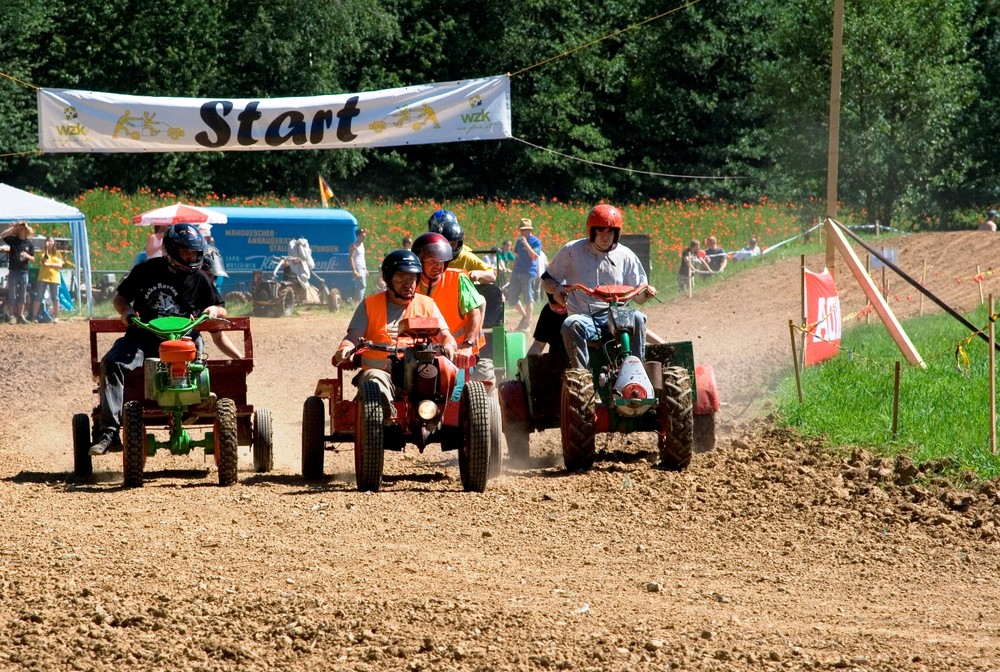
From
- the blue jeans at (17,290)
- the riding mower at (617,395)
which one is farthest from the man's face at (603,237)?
the blue jeans at (17,290)

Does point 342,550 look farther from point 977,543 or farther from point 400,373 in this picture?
point 977,543

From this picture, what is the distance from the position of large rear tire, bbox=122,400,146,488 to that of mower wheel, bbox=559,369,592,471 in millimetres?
2698

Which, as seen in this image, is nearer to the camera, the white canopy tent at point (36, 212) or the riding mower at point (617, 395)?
the riding mower at point (617, 395)

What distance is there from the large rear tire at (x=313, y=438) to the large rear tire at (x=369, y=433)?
640 millimetres

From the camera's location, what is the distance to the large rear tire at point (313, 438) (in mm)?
9000

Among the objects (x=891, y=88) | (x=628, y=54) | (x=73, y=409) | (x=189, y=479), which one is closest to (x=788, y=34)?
(x=891, y=88)

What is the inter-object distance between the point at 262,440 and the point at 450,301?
1.60 metres

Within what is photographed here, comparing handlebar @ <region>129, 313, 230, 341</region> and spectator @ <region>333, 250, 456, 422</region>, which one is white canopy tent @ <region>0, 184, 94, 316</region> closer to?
handlebar @ <region>129, 313, 230, 341</region>

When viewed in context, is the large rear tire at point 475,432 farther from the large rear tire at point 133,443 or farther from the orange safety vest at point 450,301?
the large rear tire at point 133,443

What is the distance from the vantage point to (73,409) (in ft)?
43.3

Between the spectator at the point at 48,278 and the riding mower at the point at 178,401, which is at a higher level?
the spectator at the point at 48,278

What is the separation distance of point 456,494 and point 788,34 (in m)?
33.8

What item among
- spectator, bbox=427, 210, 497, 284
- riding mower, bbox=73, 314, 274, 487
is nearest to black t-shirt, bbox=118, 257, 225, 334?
riding mower, bbox=73, 314, 274, 487

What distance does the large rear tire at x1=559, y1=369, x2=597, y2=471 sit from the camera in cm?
889
